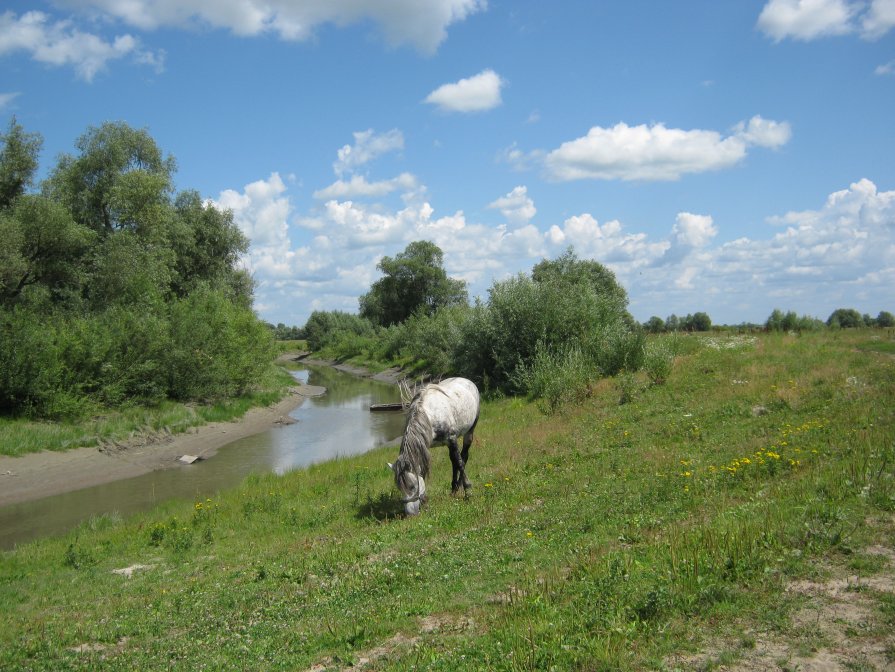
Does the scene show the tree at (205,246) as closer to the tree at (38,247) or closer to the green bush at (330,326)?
the tree at (38,247)

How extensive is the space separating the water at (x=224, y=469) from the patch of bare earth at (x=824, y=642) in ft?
54.4

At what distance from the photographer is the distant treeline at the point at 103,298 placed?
25844 mm

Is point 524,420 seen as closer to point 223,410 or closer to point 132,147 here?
point 223,410

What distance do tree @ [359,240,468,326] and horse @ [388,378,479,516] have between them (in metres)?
67.9

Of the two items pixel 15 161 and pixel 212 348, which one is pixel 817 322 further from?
pixel 15 161

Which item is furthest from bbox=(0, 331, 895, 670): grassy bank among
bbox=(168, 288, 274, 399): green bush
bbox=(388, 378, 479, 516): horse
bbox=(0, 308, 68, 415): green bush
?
bbox=(168, 288, 274, 399): green bush

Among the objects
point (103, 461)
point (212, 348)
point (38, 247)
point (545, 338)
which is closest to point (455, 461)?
point (103, 461)

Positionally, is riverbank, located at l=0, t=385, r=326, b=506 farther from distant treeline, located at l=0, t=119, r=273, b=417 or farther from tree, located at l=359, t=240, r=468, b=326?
tree, located at l=359, t=240, r=468, b=326

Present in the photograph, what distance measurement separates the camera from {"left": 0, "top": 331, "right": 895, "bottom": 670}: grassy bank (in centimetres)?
520

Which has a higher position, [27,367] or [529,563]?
[27,367]

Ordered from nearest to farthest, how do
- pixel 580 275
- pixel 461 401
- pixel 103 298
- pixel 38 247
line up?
pixel 461 401 → pixel 38 247 → pixel 103 298 → pixel 580 275

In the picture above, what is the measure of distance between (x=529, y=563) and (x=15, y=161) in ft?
118

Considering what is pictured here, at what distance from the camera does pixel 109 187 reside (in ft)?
118

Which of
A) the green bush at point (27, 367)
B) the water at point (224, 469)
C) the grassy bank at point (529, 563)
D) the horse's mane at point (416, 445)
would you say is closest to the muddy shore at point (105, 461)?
the water at point (224, 469)
